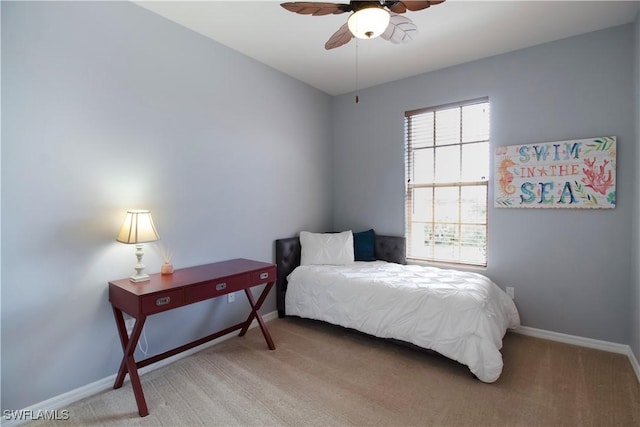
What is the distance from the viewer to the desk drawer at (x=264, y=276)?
2502 millimetres

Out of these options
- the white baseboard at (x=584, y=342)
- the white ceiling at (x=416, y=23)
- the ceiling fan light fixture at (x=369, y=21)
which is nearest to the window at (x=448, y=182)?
the white ceiling at (x=416, y=23)

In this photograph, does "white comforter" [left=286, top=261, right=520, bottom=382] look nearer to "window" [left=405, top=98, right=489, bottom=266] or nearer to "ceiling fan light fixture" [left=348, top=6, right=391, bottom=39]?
"window" [left=405, top=98, right=489, bottom=266]

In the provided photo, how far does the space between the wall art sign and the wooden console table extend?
7.90 feet

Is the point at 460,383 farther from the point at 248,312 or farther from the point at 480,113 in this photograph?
the point at 480,113

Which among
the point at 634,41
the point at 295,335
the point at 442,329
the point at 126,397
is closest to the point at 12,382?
the point at 126,397

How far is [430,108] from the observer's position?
3.43m

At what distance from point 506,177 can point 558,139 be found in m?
0.51

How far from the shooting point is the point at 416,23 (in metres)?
2.49

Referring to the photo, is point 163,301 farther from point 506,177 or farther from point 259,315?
point 506,177

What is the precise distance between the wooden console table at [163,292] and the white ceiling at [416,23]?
201 centimetres

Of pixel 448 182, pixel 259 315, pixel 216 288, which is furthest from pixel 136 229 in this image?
pixel 448 182

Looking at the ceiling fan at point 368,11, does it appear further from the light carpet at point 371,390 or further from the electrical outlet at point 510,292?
the electrical outlet at point 510,292

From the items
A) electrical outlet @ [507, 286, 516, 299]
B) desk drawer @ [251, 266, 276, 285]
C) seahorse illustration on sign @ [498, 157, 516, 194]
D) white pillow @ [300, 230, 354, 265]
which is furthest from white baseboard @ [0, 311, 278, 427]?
seahorse illustration on sign @ [498, 157, 516, 194]

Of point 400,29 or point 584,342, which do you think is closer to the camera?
point 400,29
